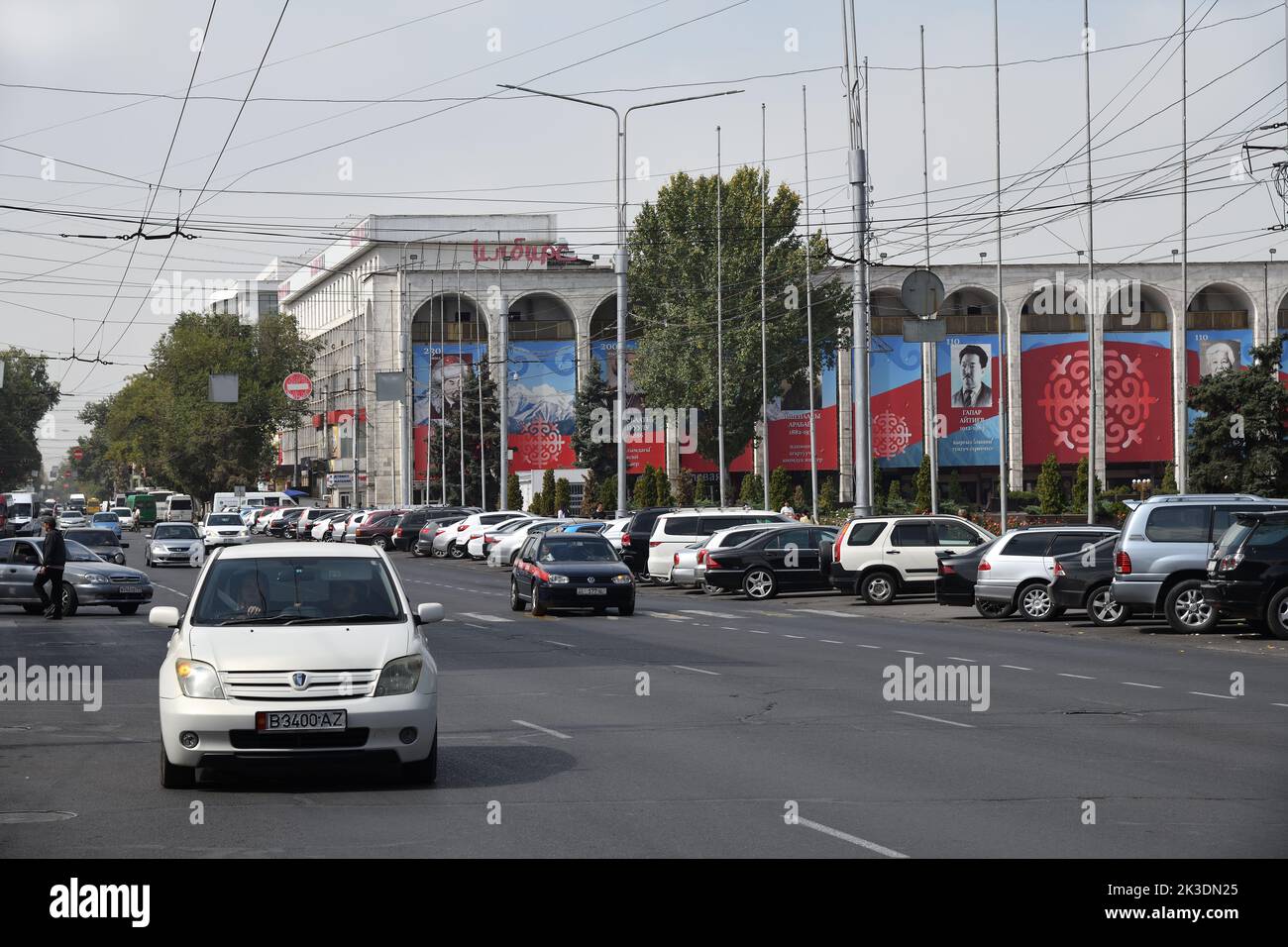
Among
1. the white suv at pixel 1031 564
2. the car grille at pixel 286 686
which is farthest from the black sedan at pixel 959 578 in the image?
the car grille at pixel 286 686

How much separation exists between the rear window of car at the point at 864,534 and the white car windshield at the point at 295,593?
2333cm

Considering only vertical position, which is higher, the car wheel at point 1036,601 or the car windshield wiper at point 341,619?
the car windshield wiper at point 341,619

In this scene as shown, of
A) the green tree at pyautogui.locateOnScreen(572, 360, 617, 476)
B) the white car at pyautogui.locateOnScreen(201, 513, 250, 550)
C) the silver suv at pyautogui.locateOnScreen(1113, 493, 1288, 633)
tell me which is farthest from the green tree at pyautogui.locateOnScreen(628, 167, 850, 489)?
the silver suv at pyautogui.locateOnScreen(1113, 493, 1288, 633)

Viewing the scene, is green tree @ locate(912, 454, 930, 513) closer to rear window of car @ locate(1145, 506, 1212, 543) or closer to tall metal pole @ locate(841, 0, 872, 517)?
tall metal pole @ locate(841, 0, 872, 517)

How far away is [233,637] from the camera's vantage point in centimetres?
1099

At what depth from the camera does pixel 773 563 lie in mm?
37969

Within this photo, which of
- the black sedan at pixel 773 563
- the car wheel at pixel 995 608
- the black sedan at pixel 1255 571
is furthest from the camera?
the black sedan at pixel 773 563

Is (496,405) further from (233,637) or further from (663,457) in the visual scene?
(233,637)

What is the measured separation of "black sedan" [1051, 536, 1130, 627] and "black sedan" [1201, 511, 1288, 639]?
3.75 m

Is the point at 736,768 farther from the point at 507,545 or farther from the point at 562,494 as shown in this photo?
the point at 562,494

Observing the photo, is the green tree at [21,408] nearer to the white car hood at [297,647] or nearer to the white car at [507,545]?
the white car at [507,545]

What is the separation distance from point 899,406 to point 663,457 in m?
14.7

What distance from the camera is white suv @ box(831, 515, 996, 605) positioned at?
34.4 meters

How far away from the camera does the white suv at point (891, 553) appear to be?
1356 inches
